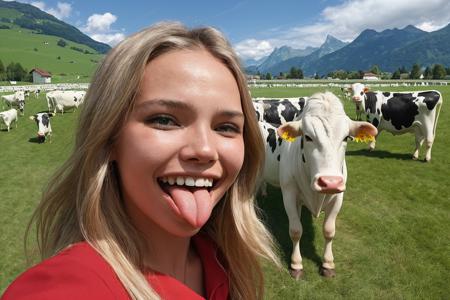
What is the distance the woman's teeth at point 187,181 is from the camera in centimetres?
126

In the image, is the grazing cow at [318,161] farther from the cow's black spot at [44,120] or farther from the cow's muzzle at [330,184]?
the cow's black spot at [44,120]

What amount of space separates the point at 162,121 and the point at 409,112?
11338 millimetres

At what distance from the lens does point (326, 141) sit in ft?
13.4

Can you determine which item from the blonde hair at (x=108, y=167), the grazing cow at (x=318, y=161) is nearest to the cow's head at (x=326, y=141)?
the grazing cow at (x=318, y=161)

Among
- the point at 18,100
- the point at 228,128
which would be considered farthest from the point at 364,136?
the point at 18,100

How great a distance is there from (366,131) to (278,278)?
2.41m

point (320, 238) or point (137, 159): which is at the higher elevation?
point (137, 159)

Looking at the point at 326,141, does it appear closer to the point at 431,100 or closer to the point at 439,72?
the point at 431,100

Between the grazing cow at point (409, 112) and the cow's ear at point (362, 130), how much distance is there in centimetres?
587

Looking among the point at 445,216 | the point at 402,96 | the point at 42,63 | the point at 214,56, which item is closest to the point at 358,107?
the point at 402,96

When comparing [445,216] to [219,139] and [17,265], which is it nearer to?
[219,139]

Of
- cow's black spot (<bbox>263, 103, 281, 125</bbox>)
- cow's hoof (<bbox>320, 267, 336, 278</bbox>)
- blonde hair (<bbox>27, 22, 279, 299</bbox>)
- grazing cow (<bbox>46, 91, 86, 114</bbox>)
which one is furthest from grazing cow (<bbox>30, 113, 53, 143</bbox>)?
blonde hair (<bbox>27, 22, 279, 299</bbox>)

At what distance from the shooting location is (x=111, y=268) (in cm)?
117

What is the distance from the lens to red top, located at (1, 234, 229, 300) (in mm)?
941
